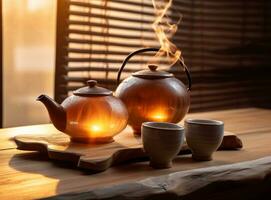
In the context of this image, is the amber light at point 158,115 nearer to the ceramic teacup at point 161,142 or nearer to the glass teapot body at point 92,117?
the glass teapot body at point 92,117

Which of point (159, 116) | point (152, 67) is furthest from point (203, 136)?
point (152, 67)

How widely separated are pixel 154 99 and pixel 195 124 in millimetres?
275

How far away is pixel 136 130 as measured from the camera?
1577mm

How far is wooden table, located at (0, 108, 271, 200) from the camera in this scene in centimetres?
102

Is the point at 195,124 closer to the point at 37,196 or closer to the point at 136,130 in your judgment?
the point at 136,130

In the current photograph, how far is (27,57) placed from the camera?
2277 mm

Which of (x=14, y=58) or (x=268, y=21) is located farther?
(x=268, y=21)

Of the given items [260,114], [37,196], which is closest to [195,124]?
[37,196]

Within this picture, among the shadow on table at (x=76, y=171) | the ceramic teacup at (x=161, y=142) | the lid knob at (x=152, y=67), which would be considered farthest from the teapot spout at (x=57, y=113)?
the lid knob at (x=152, y=67)

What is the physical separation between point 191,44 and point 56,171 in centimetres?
208

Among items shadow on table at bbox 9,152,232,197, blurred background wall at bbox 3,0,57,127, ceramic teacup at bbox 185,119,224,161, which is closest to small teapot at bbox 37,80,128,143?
shadow on table at bbox 9,152,232,197

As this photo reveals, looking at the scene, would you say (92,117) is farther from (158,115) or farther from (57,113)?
(158,115)

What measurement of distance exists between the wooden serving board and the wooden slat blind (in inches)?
40.7

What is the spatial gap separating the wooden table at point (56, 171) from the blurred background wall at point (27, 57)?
0.60 metres
